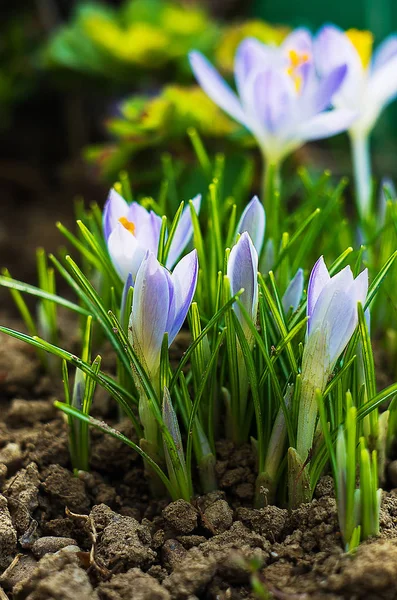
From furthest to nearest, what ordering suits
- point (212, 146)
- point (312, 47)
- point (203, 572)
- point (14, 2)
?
point (14, 2) < point (212, 146) < point (312, 47) < point (203, 572)

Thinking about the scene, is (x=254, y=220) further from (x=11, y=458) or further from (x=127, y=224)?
(x=11, y=458)

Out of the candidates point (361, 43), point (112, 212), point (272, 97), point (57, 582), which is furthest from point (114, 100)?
point (57, 582)

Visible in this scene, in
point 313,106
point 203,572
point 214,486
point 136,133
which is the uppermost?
point 136,133

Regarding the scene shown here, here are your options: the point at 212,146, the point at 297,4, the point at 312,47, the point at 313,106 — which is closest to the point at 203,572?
the point at 313,106

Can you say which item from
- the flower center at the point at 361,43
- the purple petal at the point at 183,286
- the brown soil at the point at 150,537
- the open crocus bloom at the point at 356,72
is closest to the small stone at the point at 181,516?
the brown soil at the point at 150,537

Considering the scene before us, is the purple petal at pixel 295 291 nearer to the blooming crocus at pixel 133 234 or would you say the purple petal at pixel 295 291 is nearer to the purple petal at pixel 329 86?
the blooming crocus at pixel 133 234

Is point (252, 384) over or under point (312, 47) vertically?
under

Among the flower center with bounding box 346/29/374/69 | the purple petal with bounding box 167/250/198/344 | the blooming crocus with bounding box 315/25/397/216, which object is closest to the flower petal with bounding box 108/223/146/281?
the purple petal with bounding box 167/250/198/344

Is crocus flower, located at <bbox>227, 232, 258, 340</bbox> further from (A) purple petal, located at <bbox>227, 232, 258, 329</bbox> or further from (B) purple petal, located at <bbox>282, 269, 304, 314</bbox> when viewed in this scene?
(B) purple petal, located at <bbox>282, 269, 304, 314</bbox>

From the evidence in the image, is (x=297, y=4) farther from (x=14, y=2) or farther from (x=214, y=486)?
(x=214, y=486)
